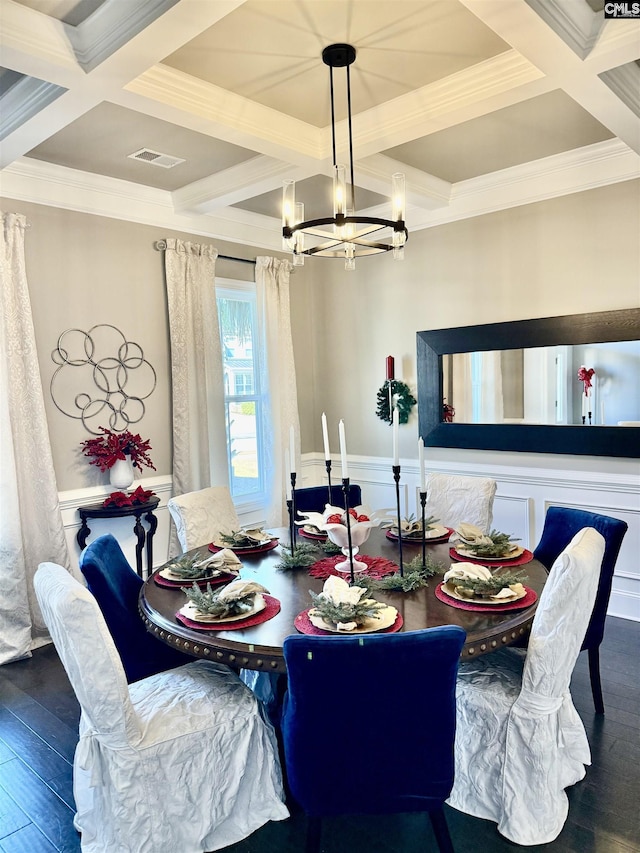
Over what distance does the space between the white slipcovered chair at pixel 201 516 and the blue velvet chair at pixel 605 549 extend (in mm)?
1681

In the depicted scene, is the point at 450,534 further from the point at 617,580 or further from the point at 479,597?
the point at 617,580

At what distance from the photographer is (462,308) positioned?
4.43 m

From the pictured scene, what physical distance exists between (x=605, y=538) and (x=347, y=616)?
1332 millimetres

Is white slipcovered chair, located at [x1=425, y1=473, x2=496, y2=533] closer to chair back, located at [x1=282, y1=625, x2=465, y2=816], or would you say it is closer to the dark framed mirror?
the dark framed mirror

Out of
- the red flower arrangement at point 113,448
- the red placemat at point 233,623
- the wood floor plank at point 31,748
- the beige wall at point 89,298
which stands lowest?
the wood floor plank at point 31,748

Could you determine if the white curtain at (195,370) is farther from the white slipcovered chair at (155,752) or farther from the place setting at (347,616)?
the place setting at (347,616)

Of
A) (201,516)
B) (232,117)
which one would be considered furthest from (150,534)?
(232,117)

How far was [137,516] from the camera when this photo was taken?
12.6ft

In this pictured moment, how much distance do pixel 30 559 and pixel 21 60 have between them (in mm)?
2586

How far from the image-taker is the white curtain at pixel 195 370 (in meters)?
4.29

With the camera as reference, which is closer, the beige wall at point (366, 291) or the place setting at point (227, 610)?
the place setting at point (227, 610)

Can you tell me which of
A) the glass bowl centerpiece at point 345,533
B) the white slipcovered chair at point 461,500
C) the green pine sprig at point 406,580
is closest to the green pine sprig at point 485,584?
the green pine sprig at point 406,580

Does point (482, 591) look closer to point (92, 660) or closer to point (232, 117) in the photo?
point (92, 660)

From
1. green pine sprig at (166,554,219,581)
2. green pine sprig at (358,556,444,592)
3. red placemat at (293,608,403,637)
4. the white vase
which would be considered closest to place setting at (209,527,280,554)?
green pine sprig at (166,554,219,581)
